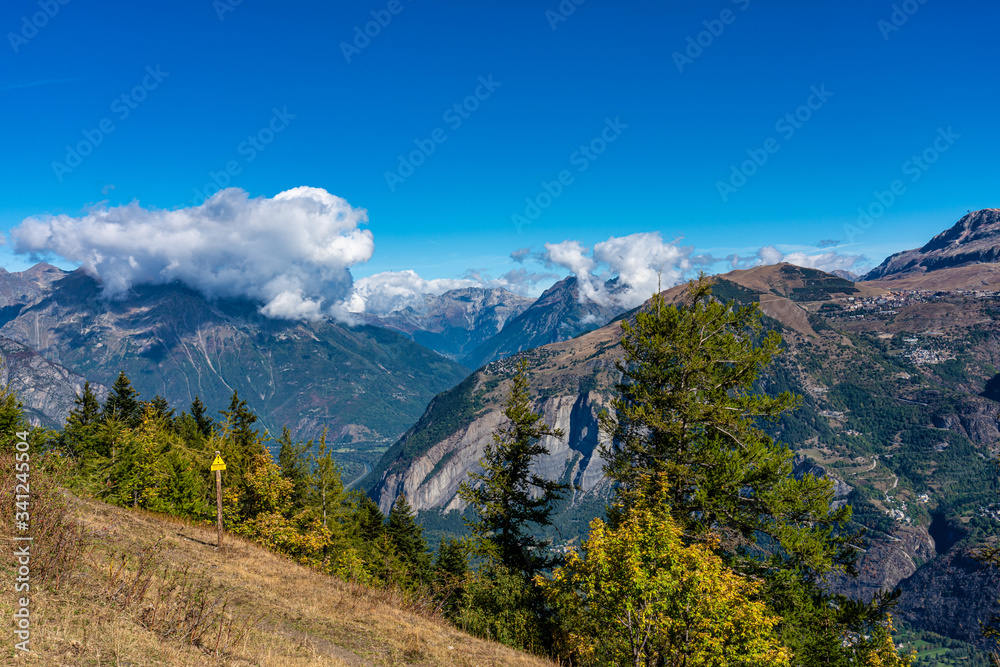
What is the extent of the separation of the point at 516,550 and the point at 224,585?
16.0 metres

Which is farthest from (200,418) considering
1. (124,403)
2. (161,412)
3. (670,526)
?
(670,526)

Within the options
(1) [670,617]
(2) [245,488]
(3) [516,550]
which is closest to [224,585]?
(1) [670,617]

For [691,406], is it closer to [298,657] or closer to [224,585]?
[298,657]

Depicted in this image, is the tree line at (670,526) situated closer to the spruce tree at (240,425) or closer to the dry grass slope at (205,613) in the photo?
the dry grass slope at (205,613)

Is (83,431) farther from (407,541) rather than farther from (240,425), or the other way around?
(407,541)

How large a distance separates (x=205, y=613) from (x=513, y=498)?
56.8ft

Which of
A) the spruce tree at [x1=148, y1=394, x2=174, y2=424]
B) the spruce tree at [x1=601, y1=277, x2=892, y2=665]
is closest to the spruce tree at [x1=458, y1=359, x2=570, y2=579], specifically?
the spruce tree at [x1=601, y1=277, x2=892, y2=665]

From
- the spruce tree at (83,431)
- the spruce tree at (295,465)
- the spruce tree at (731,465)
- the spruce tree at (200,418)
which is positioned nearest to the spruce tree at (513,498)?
the spruce tree at (731,465)

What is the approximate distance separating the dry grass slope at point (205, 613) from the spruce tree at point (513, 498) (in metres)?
8.38

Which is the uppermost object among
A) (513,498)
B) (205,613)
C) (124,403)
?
(124,403)

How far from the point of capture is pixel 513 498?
26625 mm

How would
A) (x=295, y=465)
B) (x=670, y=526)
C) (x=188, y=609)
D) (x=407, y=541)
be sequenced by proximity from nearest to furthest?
(x=188, y=609) < (x=670, y=526) < (x=295, y=465) < (x=407, y=541)

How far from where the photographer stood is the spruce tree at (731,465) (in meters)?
16.6

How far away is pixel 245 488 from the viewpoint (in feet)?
114
